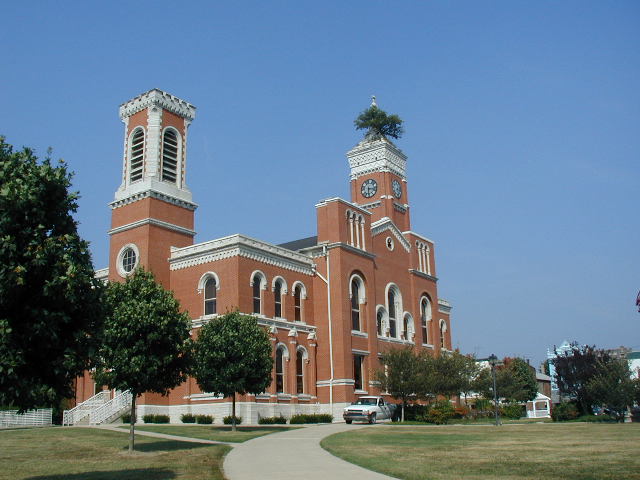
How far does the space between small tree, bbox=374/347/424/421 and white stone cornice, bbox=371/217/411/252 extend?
12027 mm

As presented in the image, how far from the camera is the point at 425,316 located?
193 feet

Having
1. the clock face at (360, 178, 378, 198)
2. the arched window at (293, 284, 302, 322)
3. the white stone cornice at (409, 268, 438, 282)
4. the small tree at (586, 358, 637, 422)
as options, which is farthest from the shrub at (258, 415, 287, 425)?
the clock face at (360, 178, 378, 198)

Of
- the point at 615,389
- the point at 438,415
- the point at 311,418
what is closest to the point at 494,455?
the point at 311,418

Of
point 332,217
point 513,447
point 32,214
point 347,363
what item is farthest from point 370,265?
point 32,214

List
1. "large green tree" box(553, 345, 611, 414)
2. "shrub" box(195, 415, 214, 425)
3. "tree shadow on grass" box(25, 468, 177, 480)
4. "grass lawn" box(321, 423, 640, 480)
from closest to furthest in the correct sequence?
"grass lawn" box(321, 423, 640, 480)
"tree shadow on grass" box(25, 468, 177, 480)
"shrub" box(195, 415, 214, 425)
"large green tree" box(553, 345, 611, 414)

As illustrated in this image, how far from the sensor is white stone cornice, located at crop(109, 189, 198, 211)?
150 ft

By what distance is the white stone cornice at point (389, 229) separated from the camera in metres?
53.8

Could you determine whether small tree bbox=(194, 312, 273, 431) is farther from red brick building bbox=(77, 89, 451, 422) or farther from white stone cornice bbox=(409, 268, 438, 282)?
white stone cornice bbox=(409, 268, 438, 282)

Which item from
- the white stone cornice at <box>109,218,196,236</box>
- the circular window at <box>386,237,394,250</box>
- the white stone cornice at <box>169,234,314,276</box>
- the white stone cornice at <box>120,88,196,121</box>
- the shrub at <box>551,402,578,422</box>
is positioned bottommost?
the shrub at <box>551,402,578,422</box>

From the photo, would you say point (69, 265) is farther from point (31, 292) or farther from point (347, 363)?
point (347, 363)

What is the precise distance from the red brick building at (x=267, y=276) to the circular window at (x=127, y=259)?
8cm

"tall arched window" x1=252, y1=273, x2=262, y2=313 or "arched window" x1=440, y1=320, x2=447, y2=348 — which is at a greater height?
"tall arched window" x1=252, y1=273, x2=262, y2=313

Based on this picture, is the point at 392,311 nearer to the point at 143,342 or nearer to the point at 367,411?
the point at 367,411

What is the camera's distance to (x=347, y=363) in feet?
150
